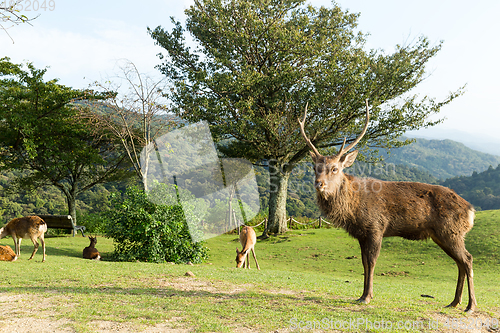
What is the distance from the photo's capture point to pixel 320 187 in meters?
5.21

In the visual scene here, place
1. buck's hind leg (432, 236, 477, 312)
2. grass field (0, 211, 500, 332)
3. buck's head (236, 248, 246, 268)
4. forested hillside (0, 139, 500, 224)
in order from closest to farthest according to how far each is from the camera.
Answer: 1. grass field (0, 211, 500, 332)
2. buck's hind leg (432, 236, 477, 312)
3. buck's head (236, 248, 246, 268)
4. forested hillside (0, 139, 500, 224)

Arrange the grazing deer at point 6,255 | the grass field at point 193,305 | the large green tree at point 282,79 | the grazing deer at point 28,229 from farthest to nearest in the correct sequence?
the large green tree at point 282,79 → the grazing deer at point 28,229 → the grazing deer at point 6,255 → the grass field at point 193,305

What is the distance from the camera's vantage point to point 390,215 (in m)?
5.45

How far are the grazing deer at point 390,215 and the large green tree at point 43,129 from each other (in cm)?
1513

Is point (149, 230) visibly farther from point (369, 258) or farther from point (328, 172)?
point (369, 258)

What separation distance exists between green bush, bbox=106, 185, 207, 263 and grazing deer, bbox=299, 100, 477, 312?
22.6 ft

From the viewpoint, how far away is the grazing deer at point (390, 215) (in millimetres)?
5277

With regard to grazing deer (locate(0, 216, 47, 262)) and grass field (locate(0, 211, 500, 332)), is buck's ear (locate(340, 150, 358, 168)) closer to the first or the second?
grass field (locate(0, 211, 500, 332))

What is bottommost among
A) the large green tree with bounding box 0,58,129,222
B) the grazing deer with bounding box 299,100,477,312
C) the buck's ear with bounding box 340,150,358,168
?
the grazing deer with bounding box 299,100,477,312

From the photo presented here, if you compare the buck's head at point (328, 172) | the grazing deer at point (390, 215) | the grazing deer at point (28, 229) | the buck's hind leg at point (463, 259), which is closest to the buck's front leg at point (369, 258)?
the grazing deer at point (390, 215)

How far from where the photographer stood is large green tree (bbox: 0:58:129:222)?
18.7m

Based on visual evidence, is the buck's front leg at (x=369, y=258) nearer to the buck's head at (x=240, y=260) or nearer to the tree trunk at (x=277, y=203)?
the buck's head at (x=240, y=260)

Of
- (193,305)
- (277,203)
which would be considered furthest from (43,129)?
(193,305)

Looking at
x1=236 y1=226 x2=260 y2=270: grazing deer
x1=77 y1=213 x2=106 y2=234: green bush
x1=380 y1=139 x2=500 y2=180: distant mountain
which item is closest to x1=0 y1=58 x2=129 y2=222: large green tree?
x1=77 y1=213 x2=106 y2=234: green bush
